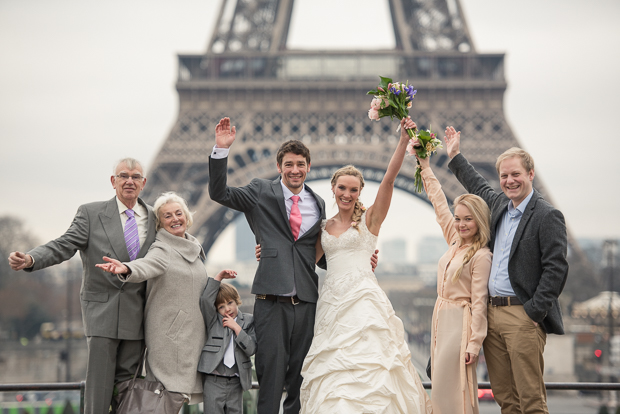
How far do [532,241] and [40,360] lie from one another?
25205mm

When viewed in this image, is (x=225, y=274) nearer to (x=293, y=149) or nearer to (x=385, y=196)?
(x=293, y=149)

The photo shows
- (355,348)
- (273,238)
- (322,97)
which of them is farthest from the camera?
(322,97)

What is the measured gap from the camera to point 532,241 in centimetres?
412

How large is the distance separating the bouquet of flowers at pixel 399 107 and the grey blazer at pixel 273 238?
86 centimetres

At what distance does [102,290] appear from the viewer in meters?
4.34

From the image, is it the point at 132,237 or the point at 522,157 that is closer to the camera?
the point at 522,157

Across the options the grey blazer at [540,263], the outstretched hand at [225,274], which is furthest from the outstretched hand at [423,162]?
the outstretched hand at [225,274]

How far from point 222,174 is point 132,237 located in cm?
77

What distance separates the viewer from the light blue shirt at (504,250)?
13.8 ft

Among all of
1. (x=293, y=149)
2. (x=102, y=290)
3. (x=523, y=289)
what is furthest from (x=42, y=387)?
(x=523, y=289)

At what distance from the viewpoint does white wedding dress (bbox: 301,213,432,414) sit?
4.06 metres

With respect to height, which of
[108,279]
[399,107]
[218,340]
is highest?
[399,107]

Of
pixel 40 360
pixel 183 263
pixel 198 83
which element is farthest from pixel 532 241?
pixel 40 360

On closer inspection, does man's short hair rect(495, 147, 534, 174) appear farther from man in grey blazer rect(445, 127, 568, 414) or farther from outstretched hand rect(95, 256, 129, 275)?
outstretched hand rect(95, 256, 129, 275)
